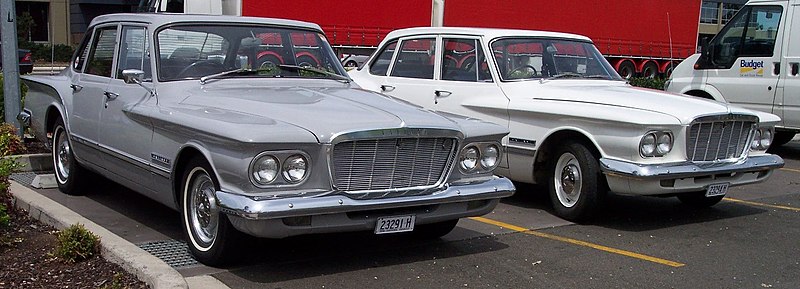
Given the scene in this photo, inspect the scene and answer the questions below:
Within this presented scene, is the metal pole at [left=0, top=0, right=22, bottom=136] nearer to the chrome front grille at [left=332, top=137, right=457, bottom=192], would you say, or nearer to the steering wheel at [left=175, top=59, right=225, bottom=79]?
the steering wheel at [left=175, top=59, right=225, bottom=79]

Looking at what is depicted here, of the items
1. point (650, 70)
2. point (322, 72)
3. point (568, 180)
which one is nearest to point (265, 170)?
point (322, 72)

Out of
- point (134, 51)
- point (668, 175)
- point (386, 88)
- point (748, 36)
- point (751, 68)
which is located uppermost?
point (748, 36)

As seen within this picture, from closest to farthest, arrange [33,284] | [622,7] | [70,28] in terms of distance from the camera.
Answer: [33,284]
[622,7]
[70,28]

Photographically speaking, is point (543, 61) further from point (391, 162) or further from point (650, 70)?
point (650, 70)

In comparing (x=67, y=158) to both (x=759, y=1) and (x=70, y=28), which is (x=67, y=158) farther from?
(x=70, y=28)

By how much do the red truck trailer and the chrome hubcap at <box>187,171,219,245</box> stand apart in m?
13.1

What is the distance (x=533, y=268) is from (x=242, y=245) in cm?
200

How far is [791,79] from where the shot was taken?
38.6 ft

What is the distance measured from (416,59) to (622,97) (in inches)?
97.6

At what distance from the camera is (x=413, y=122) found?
5.73 meters

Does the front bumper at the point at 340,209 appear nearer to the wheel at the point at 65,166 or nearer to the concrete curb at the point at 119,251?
the concrete curb at the point at 119,251

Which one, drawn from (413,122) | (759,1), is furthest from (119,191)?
(759,1)

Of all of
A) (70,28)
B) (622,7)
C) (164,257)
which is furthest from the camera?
(70,28)

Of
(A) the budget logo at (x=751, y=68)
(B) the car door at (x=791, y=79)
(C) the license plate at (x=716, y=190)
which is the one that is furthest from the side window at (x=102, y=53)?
(B) the car door at (x=791, y=79)
